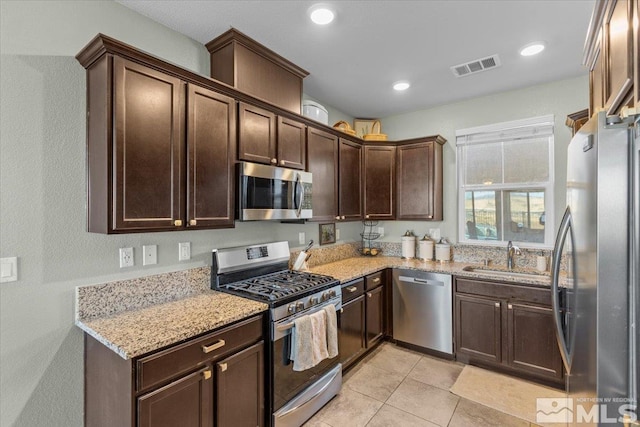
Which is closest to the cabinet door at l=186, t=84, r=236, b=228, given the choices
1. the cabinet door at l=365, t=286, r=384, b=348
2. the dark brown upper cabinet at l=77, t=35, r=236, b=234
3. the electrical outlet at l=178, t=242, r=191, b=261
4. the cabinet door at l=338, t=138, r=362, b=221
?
the dark brown upper cabinet at l=77, t=35, r=236, b=234

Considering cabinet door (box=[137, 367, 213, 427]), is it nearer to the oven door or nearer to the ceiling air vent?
the oven door

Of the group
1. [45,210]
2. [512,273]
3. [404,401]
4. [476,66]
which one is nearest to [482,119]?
[476,66]

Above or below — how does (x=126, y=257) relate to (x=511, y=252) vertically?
above

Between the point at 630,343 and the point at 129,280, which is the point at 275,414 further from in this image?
the point at 630,343

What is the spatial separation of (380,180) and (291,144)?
1516mm

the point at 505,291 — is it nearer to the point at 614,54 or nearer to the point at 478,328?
the point at 478,328

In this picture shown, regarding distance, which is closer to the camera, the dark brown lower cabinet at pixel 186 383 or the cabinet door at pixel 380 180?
the dark brown lower cabinet at pixel 186 383

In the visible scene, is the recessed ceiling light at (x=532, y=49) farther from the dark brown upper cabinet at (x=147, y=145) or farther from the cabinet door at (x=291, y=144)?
the dark brown upper cabinet at (x=147, y=145)

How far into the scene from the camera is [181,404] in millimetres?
1491

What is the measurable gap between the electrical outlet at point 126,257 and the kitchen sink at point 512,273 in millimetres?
3015

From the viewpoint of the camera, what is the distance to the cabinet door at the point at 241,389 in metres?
1.67

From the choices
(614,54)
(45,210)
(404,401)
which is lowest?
(404,401)

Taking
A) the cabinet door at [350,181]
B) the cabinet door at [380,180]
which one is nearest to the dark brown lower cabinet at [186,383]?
the cabinet door at [350,181]

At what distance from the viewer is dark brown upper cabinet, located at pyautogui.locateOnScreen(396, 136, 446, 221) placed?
354 centimetres
